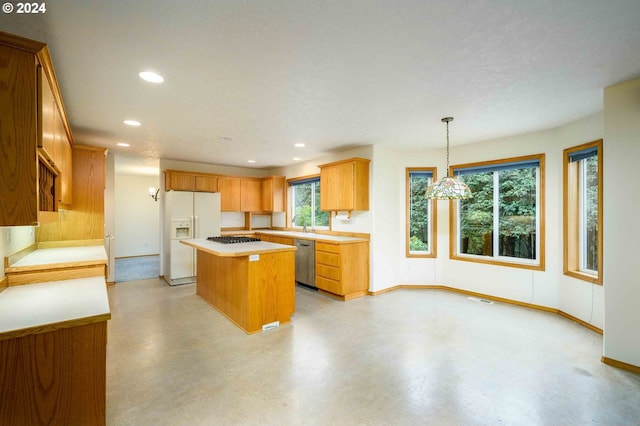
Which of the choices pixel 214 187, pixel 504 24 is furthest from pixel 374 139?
pixel 214 187

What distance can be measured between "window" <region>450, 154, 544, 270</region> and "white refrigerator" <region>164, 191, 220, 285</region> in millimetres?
4607

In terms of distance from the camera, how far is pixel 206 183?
6.11 meters

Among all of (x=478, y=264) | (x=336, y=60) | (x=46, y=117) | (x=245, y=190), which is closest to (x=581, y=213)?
(x=478, y=264)

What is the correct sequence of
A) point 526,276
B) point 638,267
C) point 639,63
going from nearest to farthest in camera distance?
1. point 639,63
2. point 638,267
3. point 526,276

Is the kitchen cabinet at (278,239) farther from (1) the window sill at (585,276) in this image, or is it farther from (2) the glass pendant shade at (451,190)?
(1) the window sill at (585,276)

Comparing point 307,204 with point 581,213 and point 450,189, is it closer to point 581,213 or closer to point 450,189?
point 450,189

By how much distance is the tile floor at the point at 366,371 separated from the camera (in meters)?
1.99

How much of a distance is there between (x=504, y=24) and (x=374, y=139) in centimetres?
276

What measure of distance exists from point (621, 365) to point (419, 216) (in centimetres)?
311

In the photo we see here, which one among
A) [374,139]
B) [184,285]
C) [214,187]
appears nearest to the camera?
A: [374,139]

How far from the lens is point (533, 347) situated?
2961mm

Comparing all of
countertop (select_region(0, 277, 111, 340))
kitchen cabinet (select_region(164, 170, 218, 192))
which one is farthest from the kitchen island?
kitchen cabinet (select_region(164, 170, 218, 192))

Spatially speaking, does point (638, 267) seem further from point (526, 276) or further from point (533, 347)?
point (526, 276)

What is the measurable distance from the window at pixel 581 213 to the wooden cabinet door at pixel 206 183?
5.94 m
